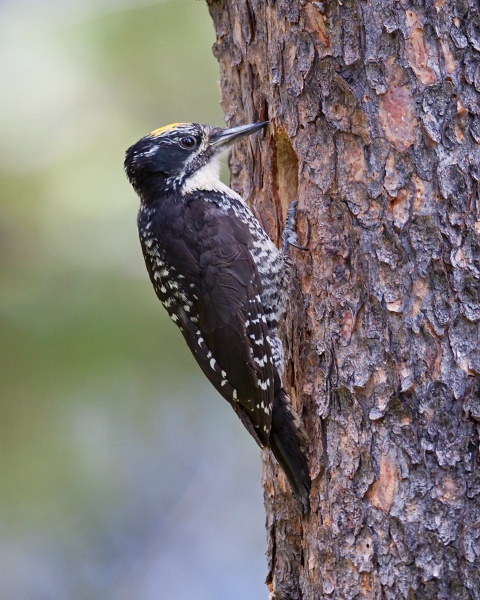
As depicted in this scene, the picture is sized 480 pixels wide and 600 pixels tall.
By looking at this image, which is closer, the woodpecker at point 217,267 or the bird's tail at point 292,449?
the bird's tail at point 292,449

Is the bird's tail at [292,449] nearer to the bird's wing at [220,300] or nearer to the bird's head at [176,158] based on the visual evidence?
the bird's wing at [220,300]

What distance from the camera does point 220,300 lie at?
3.51 m

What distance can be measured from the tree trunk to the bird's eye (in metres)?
0.75

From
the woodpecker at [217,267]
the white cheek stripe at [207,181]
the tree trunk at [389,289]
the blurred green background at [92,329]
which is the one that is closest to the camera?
the tree trunk at [389,289]

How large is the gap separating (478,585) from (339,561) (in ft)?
1.61

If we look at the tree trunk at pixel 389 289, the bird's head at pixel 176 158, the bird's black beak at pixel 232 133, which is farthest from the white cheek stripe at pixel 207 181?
the tree trunk at pixel 389 289

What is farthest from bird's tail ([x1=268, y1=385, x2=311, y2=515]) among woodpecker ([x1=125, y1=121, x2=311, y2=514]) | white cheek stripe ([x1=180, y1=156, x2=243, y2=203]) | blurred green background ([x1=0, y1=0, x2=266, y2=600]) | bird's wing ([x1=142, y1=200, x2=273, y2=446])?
blurred green background ([x1=0, y1=0, x2=266, y2=600])

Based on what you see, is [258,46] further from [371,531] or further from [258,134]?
[371,531]

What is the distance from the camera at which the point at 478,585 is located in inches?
103

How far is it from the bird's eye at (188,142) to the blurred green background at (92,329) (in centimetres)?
138

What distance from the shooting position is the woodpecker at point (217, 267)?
Answer: 3.37 meters

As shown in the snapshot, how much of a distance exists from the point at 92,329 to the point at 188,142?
1706 mm

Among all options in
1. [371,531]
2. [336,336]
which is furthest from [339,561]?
[336,336]

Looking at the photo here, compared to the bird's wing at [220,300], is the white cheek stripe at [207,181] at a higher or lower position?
higher
